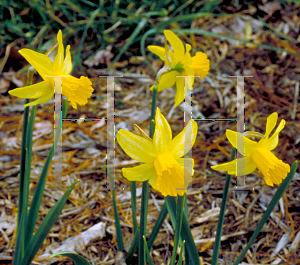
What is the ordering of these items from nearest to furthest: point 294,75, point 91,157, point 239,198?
point 239,198, point 91,157, point 294,75

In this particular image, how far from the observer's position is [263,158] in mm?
767

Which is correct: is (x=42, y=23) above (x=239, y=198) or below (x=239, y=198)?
above

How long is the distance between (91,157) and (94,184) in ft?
0.77

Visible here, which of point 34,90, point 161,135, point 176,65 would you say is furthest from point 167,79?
point 34,90

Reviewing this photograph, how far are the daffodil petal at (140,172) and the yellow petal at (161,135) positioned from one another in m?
0.05

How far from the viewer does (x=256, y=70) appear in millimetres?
2432

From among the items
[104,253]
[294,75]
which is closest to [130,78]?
[294,75]

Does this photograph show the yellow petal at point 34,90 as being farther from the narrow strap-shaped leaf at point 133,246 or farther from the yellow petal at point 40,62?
the narrow strap-shaped leaf at point 133,246

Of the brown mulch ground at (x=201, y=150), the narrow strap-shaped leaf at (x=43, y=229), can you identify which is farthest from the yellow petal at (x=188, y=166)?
the brown mulch ground at (x=201, y=150)

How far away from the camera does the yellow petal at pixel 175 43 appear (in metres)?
0.93

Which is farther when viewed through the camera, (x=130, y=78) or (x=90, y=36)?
(x=90, y=36)

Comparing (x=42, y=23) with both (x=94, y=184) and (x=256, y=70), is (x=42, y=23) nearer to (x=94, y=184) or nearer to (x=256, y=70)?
(x=94, y=184)

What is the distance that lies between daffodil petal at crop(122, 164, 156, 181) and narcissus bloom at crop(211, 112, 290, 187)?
175mm

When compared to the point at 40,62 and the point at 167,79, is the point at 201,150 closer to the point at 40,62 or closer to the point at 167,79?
the point at 167,79
